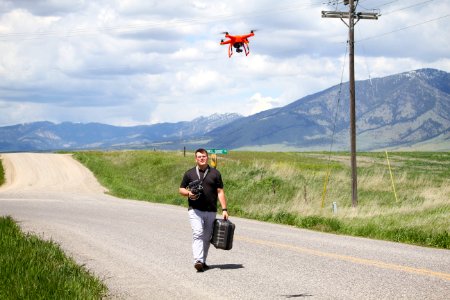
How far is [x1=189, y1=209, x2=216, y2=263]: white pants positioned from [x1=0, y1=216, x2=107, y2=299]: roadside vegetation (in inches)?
73.8

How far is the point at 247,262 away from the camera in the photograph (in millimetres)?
11156

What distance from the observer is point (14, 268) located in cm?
881

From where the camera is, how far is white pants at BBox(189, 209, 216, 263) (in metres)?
10.5

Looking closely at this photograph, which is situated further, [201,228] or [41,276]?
[201,228]

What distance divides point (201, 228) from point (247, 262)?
119 centimetres

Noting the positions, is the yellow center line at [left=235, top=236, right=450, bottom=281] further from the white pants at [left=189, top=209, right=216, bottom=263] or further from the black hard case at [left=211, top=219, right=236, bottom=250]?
the white pants at [left=189, top=209, right=216, bottom=263]

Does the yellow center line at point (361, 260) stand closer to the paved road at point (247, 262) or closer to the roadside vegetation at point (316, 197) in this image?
the paved road at point (247, 262)

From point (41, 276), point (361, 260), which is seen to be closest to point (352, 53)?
point (361, 260)

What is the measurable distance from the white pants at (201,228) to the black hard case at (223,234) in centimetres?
10

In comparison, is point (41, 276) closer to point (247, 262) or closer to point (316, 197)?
point (247, 262)

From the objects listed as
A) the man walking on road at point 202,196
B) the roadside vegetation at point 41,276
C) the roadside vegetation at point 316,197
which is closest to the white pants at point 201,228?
the man walking on road at point 202,196

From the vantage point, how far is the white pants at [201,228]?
34.4ft

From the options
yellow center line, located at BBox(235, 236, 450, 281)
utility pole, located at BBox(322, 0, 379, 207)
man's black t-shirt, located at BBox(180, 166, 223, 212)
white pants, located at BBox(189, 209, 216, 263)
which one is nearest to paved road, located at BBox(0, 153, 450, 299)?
yellow center line, located at BBox(235, 236, 450, 281)

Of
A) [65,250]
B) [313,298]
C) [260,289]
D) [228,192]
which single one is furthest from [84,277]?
[228,192]
